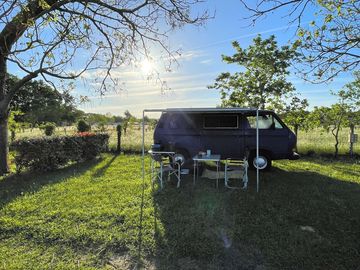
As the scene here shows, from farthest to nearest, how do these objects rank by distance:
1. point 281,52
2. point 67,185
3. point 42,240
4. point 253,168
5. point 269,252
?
point 281,52 < point 253,168 < point 67,185 < point 42,240 < point 269,252

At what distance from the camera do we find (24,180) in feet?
24.2

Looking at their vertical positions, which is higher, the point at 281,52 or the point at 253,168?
the point at 281,52

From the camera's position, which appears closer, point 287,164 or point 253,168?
point 253,168

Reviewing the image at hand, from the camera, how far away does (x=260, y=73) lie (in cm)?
1116

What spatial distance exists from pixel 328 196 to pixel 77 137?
809 cm

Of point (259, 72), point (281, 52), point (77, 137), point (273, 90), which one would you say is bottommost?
point (77, 137)

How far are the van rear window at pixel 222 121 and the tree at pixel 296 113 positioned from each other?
13.0ft

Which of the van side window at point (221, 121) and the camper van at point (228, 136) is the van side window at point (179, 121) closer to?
the camper van at point (228, 136)

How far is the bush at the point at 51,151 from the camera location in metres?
7.93

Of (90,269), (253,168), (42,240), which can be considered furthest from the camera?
(253,168)

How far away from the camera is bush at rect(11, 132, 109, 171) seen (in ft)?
26.0

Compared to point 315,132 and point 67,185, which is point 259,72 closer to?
point 315,132

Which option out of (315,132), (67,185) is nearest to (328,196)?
(67,185)

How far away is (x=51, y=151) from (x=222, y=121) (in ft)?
17.9
